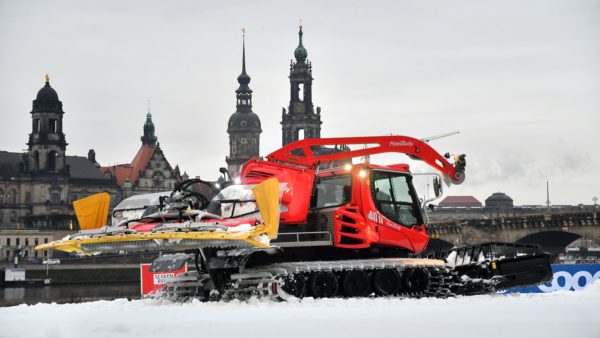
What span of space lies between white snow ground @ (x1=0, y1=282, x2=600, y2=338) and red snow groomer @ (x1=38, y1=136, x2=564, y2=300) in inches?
45.5

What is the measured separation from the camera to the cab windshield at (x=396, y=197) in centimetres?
1977

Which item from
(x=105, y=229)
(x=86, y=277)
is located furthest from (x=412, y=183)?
(x=86, y=277)

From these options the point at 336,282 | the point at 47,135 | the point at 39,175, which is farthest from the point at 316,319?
the point at 39,175

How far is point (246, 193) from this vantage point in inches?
693

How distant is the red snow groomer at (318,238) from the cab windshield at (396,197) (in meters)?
0.02

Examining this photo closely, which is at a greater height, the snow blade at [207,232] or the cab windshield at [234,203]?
the cab windshield at [234,203]

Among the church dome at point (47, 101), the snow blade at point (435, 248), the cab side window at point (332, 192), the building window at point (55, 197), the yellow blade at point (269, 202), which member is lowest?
the snow blade at point (435, 248)

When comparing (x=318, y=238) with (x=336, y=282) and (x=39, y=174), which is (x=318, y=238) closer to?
(x=336, y=282)

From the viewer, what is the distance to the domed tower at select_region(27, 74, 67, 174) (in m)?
180

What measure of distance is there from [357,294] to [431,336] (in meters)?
6.18

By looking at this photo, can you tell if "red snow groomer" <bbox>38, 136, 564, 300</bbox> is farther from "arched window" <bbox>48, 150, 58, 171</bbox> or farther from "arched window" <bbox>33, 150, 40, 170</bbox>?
"arched window" <bbox>33, 150, 40, 170</bbox>

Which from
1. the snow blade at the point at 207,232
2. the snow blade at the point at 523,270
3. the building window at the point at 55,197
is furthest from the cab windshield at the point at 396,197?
the building window at the point at 55,197

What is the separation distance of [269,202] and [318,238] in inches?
135

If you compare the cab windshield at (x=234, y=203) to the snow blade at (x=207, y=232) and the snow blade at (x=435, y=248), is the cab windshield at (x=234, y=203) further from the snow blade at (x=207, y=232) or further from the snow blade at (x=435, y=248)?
the snow blade at (x=435, y=248)
